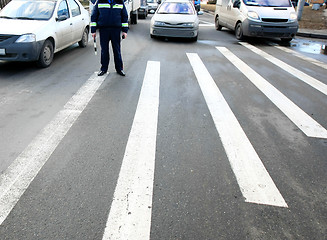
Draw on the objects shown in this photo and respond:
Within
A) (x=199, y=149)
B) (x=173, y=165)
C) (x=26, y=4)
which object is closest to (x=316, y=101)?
(x=199, y=149)

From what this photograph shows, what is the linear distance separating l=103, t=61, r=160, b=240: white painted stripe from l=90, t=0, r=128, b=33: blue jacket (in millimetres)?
2610

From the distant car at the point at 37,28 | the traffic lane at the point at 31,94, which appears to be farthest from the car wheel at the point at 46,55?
the traffic lane at the point at 31,94

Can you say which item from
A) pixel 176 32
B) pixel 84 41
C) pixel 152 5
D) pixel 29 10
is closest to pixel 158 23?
pixel 176 32

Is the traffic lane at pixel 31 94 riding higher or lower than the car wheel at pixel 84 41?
lower

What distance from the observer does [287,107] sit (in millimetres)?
4902

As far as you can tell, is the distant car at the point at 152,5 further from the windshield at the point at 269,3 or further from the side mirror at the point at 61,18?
the side mirror at the point at 61,18

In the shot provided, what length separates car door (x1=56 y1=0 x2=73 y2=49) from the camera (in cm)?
722

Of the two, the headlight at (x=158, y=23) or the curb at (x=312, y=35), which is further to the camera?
the curb at (x=312, y=35)

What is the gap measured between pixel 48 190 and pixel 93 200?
480 millimetres

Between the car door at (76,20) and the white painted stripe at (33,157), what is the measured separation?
444 cm

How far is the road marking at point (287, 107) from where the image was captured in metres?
4.08

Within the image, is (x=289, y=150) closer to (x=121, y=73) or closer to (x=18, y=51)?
(x=121, y=73)

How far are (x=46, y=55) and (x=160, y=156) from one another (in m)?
5.09

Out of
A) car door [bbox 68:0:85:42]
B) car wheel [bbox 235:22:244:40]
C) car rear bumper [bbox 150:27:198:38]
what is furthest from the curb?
car door [bbox 68:0:85:42]
